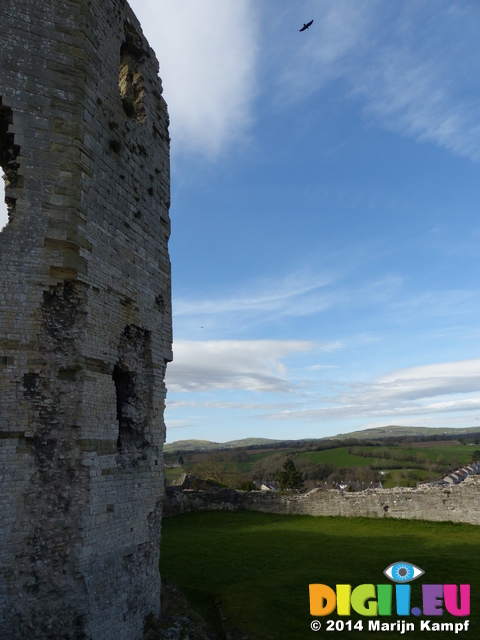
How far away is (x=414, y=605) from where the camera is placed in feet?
30.6

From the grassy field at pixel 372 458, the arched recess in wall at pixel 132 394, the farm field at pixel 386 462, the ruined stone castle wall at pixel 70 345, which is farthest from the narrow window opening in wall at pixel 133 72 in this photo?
the grassy field at pixel 372 458

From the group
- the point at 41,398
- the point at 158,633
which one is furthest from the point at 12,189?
the point at 158,633

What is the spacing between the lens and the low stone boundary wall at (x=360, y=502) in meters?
17.5

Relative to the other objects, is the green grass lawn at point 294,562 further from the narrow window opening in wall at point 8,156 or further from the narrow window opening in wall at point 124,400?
the narrow window opening in wall at point 8,156

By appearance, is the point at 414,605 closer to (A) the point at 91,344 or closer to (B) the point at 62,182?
(A) the point at 91,344

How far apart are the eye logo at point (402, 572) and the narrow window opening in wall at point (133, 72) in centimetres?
1197

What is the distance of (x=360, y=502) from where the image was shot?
63.5 ft

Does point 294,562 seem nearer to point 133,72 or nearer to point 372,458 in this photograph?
point 133,72

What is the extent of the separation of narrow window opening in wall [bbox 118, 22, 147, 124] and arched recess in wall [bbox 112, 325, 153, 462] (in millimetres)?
4639

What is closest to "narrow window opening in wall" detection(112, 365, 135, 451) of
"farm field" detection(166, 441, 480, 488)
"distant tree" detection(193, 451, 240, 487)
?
"distant tree" detection(193, 451, 240, 487)

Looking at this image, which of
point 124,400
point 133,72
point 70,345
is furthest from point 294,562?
point 133,72

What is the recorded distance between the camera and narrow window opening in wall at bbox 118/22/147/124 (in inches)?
360

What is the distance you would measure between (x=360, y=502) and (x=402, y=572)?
8.46m

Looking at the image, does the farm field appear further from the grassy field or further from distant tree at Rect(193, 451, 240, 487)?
distant tree at Rect(193, 451, 240, 487)
